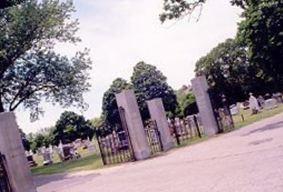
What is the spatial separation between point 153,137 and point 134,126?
3.54 m

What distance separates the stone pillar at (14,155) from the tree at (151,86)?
163 ft

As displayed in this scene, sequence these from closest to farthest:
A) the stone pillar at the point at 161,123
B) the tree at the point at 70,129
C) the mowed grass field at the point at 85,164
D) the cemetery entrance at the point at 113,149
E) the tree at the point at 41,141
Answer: the cemetery entrance at the point at 113,149 < the stone pillar at the point at 161,123 < the mowed grass field at the point at 85,164 < the tree at the point at 70,129 < the tree at the point at 41,141

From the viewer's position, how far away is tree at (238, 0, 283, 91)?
1188 inches

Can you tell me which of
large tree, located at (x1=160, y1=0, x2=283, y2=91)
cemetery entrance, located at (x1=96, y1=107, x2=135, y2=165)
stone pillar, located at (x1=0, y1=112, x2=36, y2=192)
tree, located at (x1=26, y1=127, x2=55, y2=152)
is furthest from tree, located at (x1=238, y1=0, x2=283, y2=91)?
tree, located at (x1=26, y1=127, x2=55, y2=152)

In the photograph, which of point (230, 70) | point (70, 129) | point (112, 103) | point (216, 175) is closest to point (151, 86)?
point (112, 103)

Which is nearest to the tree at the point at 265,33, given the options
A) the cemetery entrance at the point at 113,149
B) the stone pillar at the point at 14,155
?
the cemetery entrance at the point at 113,149

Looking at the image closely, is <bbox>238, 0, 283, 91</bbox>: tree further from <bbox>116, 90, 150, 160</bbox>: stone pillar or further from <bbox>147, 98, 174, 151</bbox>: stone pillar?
<bbox>116, 90, 150, 160</bbox>: stone pillar

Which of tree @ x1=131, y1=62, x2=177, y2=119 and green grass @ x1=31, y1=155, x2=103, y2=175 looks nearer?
green grass @ x1=31, y1=155, x2=103, y2=175

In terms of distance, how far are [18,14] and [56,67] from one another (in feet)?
18.6

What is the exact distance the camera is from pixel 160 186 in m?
11.0

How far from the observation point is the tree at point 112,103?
2501 inches

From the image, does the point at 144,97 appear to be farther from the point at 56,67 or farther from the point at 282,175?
the point at 282,175

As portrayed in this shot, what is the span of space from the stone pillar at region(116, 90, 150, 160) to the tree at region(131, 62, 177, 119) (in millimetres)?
44195

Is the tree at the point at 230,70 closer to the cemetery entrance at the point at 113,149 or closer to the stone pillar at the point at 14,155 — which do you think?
the cemetery entrance at the point at 113,149
